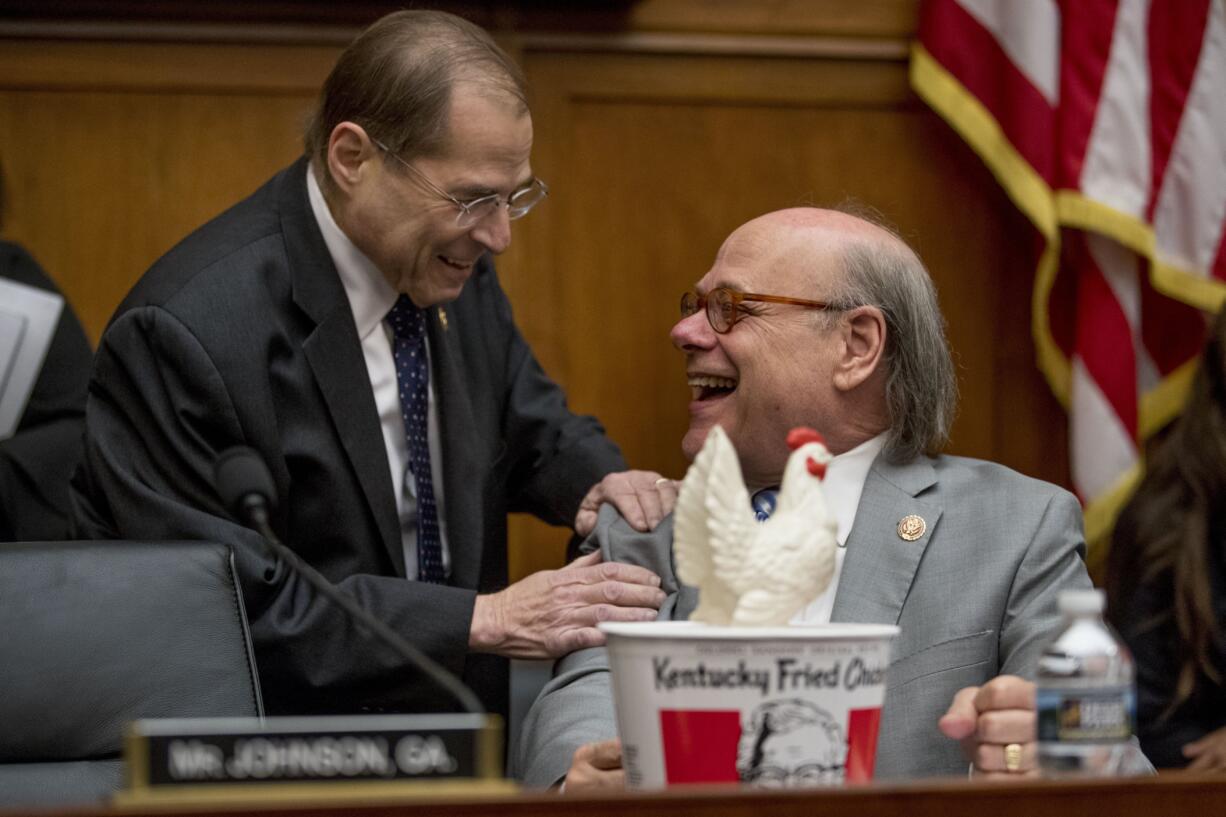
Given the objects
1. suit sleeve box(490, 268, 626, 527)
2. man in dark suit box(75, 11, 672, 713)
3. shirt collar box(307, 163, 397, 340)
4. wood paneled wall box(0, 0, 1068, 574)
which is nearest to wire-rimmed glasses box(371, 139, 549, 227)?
man in dark suit box(75, 11, 672, 713)

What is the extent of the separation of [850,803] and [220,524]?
49.1 inches

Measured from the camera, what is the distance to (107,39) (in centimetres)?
311

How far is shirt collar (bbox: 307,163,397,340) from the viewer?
95.6 inches

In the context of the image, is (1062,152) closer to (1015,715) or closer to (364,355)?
(364,355)

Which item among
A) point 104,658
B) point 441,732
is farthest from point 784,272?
point 441,732

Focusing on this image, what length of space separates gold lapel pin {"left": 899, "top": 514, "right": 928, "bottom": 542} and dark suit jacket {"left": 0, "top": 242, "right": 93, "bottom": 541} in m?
1.51

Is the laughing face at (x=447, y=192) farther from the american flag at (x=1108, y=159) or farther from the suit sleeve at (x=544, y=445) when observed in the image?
the american flag at (x=1108, y=159)

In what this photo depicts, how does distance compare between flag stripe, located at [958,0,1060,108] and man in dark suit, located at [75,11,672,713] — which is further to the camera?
flag stripe, located at [958,0,1060,108]

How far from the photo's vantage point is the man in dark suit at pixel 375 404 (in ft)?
7.02

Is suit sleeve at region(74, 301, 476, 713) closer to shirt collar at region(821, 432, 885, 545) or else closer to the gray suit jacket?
the gray suit jacket

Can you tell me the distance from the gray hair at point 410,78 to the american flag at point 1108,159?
123 cm

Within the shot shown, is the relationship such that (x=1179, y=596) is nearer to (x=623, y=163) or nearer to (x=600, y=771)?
→ (x=600, y=771)

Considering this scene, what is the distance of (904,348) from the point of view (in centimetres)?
210

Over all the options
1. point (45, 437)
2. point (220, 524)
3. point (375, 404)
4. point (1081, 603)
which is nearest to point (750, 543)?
point (1081, 603)
